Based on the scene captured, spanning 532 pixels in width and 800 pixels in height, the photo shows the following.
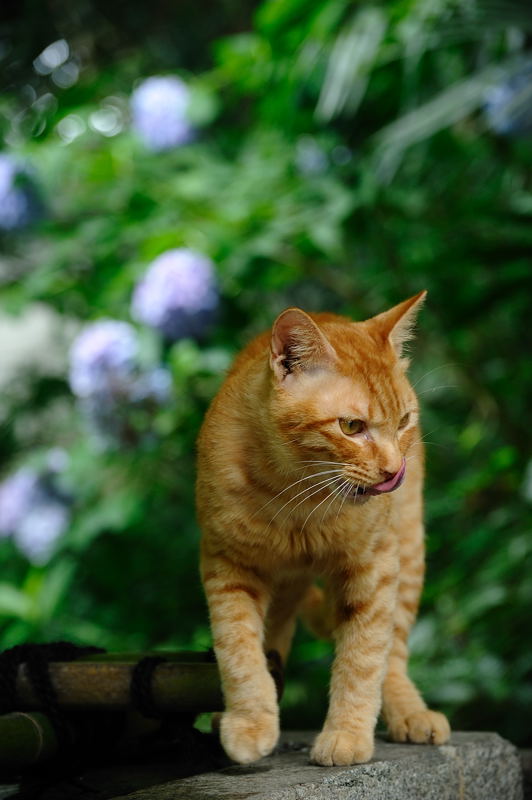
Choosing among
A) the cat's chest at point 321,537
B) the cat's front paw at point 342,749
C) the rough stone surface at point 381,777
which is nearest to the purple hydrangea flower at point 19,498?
the rough stone surface at point 381,777

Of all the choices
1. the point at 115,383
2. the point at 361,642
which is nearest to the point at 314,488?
the point at 361,642

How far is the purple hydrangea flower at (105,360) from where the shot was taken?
2.92 meters

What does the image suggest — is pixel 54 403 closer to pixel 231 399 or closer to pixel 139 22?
pixel 139 22

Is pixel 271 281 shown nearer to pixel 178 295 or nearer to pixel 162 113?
pixel 178 295

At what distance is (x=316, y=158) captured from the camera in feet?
10.3

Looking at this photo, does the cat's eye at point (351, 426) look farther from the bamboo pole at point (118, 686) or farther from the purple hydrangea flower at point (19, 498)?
the purple hydrangea flower at point (19, 498)

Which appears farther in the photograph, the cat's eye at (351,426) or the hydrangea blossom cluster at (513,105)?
the hydrangea blossom cluster at (513,105)

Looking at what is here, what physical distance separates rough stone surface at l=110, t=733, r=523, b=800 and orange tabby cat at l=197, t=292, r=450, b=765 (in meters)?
0.04

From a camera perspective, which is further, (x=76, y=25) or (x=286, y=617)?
(x=76, y=25)

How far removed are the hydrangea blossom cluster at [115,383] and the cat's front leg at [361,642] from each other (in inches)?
58.3

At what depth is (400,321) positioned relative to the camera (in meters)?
1.59

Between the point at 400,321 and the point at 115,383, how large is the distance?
4.90 ft

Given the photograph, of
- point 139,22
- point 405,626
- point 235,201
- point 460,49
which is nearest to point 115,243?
point 235,201

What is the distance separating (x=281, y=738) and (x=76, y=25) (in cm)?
301
